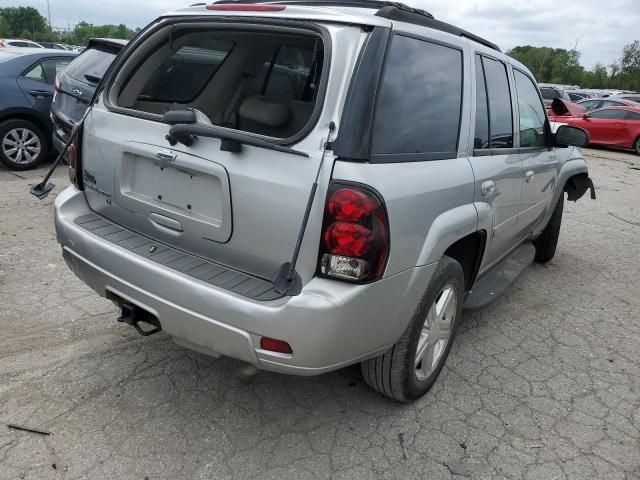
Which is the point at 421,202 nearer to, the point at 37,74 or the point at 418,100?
the point at 418,100

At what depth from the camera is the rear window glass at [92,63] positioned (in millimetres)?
6375

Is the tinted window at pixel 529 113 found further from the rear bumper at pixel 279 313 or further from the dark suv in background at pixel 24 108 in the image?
the dark suv in background at pixel 24 108

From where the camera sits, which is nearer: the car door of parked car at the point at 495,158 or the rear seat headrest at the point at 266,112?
the rear seat headrest at the point at 266,112

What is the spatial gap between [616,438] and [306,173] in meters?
2.10

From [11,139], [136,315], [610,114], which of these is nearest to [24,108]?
[11,139]

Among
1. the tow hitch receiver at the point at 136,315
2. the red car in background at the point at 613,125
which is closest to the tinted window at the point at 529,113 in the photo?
the tow hitch receiver at the point at 136,315

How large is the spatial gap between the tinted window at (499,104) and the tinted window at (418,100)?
48cm

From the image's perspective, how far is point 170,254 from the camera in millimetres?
2480

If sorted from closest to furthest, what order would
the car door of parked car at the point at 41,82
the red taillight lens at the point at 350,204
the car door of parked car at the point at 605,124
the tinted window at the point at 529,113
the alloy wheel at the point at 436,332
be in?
1. the red taillight lens at the point at 350,204
2. the alloy wheel at the point at 436,332
3. the tinted window at the point at 529,113
4. the car door of parked car at the point at 41,82
5. the car door of parked car at the point at 605,124

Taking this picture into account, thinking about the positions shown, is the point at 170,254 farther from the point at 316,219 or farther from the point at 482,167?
the point at 482,167

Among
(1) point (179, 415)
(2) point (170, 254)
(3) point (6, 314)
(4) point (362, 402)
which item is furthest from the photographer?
(3) point (6, 314)

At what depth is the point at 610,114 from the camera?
1689cm

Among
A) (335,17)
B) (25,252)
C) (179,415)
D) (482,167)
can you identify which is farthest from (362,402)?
A: (25,252)

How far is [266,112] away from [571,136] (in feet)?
8.83
